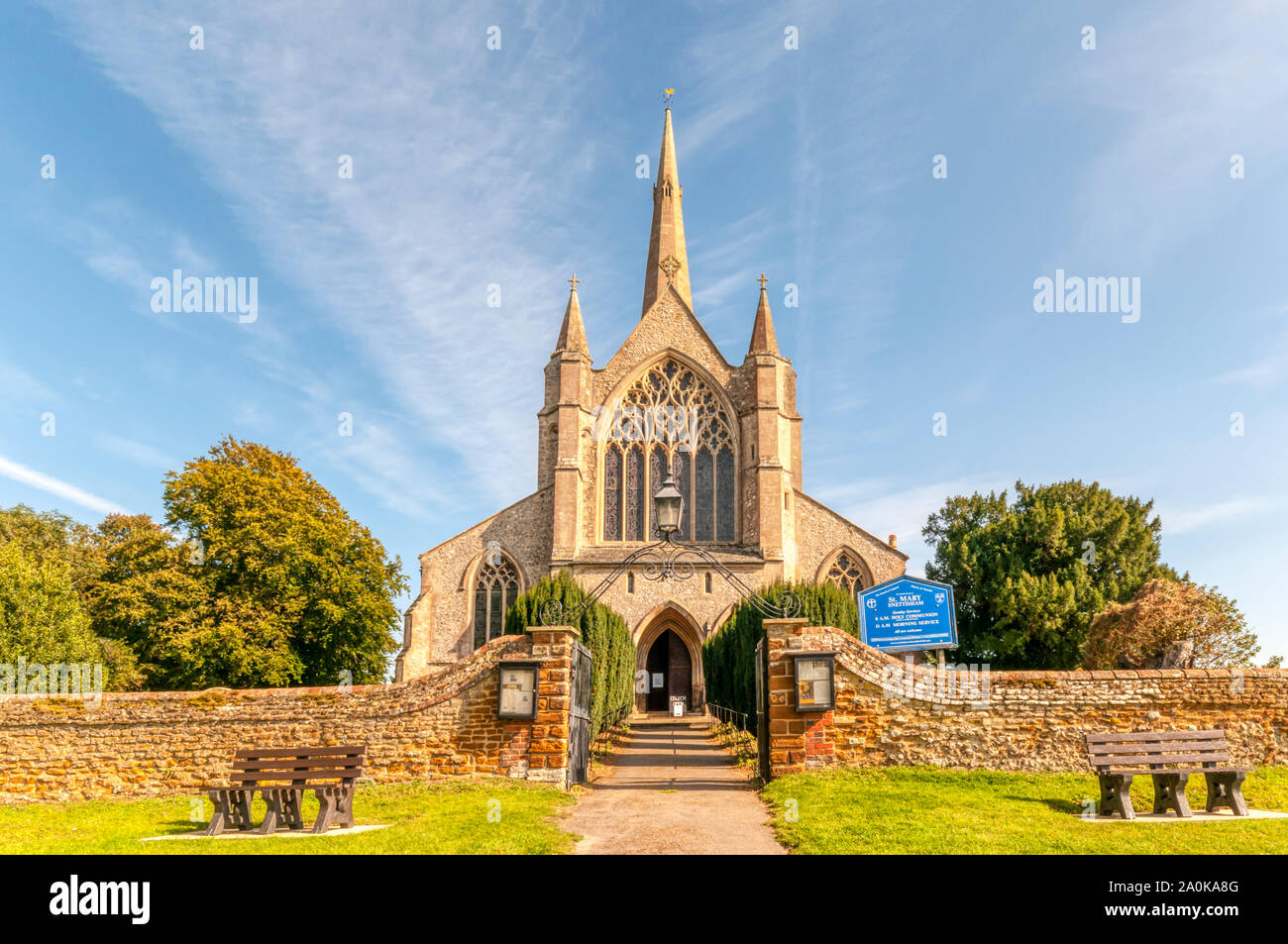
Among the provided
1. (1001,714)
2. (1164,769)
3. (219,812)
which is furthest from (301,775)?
(1164,769)

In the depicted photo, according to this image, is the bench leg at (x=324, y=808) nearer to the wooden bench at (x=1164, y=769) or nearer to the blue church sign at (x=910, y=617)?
the blue church sign at (x=910, y=617)

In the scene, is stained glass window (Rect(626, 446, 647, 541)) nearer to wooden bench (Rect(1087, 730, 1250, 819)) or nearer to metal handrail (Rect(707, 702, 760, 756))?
metal handrail (Rect(707, 702, 760, 756))

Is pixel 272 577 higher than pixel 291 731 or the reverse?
higher

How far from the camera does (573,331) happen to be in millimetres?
34250

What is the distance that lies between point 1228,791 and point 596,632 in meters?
13.4

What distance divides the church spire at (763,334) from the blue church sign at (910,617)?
21212mm

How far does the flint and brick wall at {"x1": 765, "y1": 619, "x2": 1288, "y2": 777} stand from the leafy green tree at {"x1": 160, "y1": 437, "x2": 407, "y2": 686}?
740 inches

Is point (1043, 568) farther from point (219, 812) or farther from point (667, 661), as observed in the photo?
point (219, 812)

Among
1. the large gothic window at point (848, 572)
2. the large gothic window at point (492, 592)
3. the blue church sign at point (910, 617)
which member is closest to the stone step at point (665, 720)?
the large gothic window at point (492, 592)

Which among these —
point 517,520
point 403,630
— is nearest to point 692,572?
point 517,520

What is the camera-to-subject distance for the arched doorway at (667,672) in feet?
108

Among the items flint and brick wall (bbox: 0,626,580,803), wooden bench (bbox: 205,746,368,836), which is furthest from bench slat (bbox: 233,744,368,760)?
flint and brick wall (bbox: 0,626,580,803)
